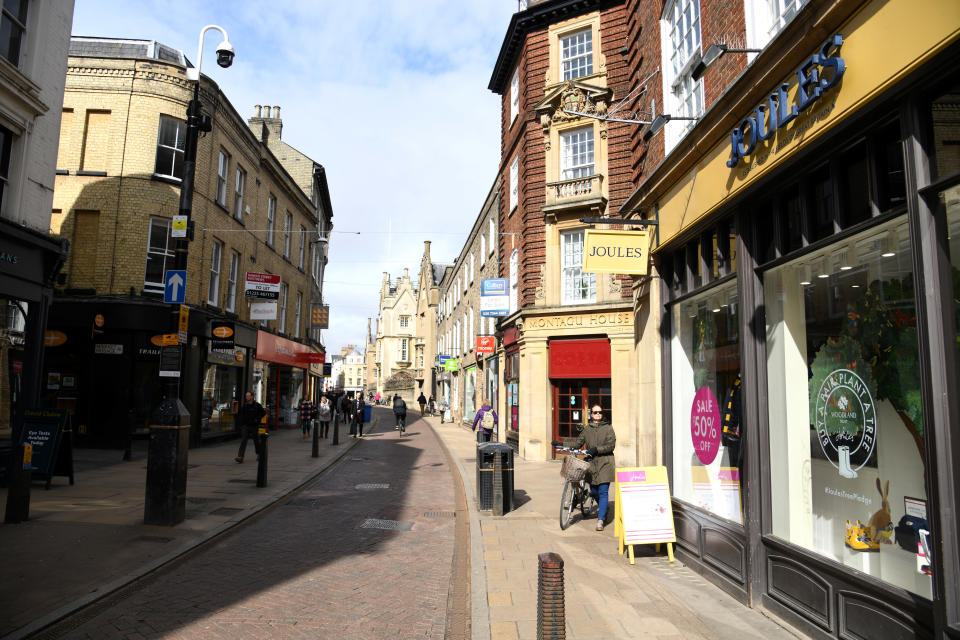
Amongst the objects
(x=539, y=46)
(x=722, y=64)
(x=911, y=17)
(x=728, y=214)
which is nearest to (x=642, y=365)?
(x=728, y=214)

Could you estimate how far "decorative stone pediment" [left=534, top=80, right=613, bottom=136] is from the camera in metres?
17.8

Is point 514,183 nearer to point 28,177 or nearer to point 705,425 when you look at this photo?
point 28,177

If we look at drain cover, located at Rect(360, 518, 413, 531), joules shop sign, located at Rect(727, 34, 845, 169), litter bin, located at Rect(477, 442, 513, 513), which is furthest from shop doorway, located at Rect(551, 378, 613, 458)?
joules shop sign, located at Rect(727, 34, 845, 169)

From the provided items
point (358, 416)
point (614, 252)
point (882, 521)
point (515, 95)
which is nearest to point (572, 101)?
point (515, 95)

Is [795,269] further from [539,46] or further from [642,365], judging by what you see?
[539,46]

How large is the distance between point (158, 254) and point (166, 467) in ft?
36.3

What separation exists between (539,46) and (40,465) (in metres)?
17.3

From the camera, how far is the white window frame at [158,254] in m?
17.0

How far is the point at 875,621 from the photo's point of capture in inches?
160

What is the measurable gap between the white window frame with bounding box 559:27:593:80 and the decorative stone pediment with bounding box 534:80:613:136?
56 cm

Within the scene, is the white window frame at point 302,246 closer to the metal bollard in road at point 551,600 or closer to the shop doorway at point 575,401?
the shop doorway at point 575,401

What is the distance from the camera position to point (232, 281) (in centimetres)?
2138

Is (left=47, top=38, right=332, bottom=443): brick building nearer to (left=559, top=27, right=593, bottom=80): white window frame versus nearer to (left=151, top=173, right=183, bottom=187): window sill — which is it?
(left=151, top=173, right=183, bottom=187): window sill

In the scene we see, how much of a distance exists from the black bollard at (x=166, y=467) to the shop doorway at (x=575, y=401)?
11.7m
